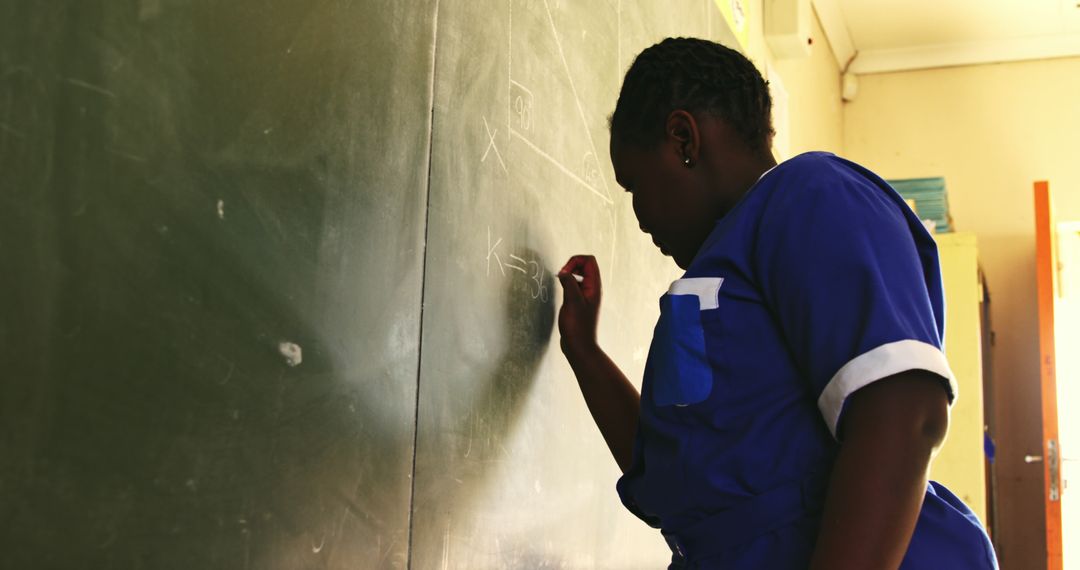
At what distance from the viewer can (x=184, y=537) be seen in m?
0.66

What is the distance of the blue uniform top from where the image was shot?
0.74 metres

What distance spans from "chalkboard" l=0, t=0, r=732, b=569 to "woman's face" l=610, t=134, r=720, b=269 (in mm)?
195

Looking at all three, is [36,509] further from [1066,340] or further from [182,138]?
[1066,340]

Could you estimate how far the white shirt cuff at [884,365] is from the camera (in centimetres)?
71

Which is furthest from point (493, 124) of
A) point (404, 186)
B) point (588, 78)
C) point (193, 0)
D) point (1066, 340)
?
point (1066, 340)

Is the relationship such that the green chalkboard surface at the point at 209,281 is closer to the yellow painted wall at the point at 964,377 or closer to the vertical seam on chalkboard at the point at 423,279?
the vertical seam on chalkboard at the point at 423,279

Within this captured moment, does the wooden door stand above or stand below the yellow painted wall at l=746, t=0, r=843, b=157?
below

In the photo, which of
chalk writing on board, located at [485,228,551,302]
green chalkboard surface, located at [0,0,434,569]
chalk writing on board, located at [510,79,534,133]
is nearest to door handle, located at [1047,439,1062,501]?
chalk writing on board, located at [485,228,551,302]

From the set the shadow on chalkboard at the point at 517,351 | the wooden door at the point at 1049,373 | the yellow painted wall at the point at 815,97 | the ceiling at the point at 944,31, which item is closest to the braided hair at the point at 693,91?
the shadow on chalkboard at the point at 517,351

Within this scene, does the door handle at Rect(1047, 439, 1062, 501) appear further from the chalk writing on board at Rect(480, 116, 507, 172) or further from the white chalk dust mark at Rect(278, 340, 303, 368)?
the white chalk dust mark at Rect(278, 340, 303, 368)

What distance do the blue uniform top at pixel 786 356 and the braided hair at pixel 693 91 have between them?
0.44 feet

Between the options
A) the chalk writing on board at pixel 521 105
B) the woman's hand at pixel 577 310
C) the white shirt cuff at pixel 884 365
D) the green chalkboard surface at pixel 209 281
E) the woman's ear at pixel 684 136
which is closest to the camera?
the green chalkboard surface at pixel 209 281

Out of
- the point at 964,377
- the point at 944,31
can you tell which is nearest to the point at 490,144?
the point at 964,377

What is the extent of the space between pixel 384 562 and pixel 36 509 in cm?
41
